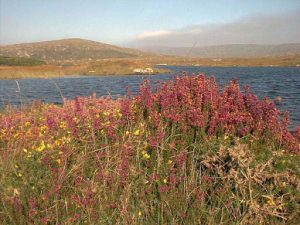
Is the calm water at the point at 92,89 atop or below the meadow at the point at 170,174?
below

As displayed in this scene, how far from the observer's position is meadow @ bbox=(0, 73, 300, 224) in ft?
13.3

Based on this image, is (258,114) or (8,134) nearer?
(258,114)

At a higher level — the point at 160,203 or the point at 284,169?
the point at 284,169

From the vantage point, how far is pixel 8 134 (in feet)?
22.1

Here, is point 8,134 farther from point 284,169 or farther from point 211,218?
point 284,169

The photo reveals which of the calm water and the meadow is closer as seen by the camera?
the meadow

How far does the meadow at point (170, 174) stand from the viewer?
4.04 m

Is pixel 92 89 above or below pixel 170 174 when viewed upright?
below

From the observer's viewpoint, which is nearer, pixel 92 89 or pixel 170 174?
pixel 170 174

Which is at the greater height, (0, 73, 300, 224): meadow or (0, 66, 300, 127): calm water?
(0, 73, 300, 224): meadow

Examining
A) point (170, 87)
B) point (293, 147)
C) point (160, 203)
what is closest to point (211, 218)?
point (160, 203)

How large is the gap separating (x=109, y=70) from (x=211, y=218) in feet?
259

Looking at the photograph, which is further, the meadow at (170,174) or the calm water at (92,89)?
the calm water at (92,89)

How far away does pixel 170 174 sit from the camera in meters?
4.69
